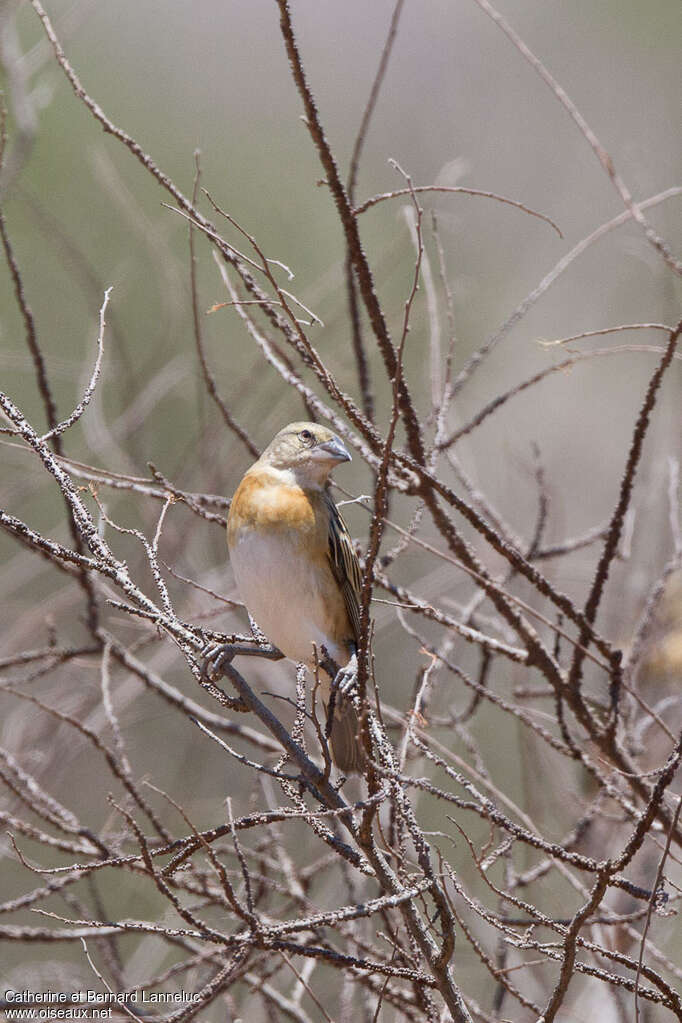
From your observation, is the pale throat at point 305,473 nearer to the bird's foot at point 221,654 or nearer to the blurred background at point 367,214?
the bird's foot at point 221,654

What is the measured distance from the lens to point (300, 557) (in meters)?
3.34

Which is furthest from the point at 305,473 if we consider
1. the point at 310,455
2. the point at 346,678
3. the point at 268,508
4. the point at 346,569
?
the point at 346,678

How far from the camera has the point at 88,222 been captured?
993cm

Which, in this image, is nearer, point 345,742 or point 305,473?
point 345,742

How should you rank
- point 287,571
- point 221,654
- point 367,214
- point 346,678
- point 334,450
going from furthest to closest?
point 367,214 → point 334,450 → point 287,571 → point 346,678 → point 221,654

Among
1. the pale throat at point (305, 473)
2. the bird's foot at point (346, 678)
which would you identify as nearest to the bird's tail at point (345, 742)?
the bird's foot at point (346, 678)

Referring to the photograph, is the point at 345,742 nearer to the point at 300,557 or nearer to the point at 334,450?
the point at 300,557

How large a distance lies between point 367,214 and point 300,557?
27.4ft

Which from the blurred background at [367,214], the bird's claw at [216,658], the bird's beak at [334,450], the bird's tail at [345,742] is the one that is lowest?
the bird's claw at [216,658]

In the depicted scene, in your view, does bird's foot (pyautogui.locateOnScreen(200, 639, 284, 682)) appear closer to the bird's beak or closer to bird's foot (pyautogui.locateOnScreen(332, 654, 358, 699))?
bird's foot (pyautogui.locateOnScreen(332, 654, 358, 699))

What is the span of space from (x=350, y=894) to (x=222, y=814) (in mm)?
2118

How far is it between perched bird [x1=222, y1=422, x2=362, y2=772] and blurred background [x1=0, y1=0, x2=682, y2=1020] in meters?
2.15

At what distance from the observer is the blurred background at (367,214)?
732 centimetres

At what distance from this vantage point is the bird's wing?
11.1ft
